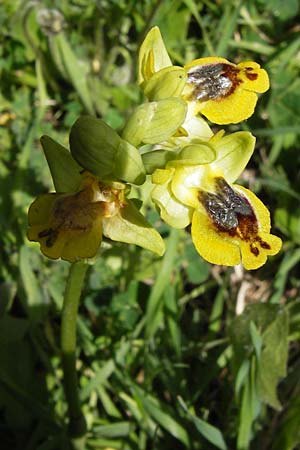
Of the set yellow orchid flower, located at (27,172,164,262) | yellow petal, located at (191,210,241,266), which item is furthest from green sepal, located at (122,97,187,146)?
yellow petal, located at (191,210,241,266)

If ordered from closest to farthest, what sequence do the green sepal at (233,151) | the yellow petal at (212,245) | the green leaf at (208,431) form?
the yellow petal at (212,245), the green sepal at (233,151), the green leaf at (208,431)

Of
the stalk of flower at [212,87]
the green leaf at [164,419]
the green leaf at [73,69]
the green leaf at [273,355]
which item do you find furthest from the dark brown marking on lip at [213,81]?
the green leaf at [73,69]

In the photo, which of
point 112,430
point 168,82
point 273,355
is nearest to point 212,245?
point 168,82

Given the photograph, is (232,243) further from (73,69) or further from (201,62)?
(73,69)

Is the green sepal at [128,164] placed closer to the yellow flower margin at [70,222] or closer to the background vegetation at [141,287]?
the yellow flower margin at [70,222]

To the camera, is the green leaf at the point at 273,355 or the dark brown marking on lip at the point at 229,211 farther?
the green leaf at the point at 273,355

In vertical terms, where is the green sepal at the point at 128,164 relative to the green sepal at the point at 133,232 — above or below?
above
